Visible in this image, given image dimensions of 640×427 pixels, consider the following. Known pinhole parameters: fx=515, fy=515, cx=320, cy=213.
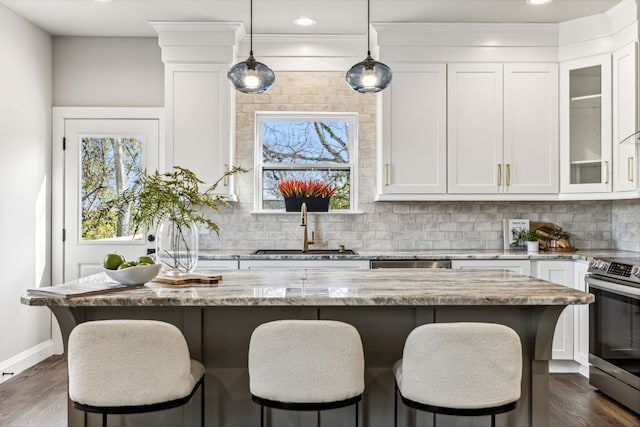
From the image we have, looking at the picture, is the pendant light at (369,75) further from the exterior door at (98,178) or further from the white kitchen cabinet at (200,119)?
the exterior door at (98,178)

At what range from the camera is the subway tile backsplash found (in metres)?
4.57

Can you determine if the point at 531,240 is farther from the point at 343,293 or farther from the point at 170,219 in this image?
the point at 170,219

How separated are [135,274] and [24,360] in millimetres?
2613

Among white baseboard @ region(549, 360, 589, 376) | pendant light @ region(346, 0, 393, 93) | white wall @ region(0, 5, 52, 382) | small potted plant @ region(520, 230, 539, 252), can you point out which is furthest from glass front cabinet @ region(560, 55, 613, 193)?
white wall @ region(0, 5, 52, 382)

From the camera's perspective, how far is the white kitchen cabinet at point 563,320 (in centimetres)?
390

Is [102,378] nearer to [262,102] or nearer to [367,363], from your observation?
[367,363]

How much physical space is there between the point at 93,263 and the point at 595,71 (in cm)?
449

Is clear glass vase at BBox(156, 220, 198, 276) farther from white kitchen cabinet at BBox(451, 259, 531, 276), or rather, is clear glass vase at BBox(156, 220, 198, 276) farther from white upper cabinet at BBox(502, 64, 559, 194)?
white upper cabinet at BBox(502, 64, 559, 194)

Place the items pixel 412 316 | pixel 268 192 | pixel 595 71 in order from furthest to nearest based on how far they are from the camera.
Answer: pixel 268 192 < pixel 595 71 < pixel 412 316

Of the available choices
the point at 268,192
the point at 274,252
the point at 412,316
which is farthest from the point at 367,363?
the point at 268,192

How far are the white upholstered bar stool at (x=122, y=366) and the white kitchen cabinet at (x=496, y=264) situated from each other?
264 centimetres

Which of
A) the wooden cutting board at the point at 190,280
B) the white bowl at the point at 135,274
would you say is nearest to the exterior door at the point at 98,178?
the wooden cutting board at the point at 190,280

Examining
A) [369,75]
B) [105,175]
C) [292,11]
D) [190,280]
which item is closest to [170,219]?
[190,280]

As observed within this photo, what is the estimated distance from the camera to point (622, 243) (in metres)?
4.38
